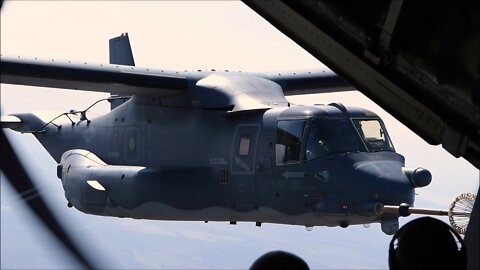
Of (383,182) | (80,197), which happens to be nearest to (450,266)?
(383,182)

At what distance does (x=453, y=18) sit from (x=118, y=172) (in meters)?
17.0

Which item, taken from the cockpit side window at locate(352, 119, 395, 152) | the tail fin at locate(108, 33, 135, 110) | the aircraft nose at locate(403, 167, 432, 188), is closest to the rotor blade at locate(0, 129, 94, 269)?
the aircraft nose at locate(403, 167, 432, 188)

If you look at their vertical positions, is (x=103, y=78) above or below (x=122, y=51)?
above

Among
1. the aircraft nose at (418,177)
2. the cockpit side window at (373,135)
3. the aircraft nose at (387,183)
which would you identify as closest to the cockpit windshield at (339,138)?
the cockpit side window at (373,135)

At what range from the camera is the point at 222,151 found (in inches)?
752

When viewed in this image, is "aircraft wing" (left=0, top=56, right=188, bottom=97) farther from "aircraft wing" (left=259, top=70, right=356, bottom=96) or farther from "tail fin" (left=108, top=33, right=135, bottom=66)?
"tail fin" (left=108, top=33, right=135, bottom=66)

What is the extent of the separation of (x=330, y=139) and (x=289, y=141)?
29.9 inches

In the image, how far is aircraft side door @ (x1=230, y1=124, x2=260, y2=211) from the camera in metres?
18.4

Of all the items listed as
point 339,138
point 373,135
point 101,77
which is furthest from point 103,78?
point 373,135

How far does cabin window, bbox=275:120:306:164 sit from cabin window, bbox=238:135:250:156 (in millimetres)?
787

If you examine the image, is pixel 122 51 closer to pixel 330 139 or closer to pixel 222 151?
pixel 222 151

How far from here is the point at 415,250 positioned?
4.30 m

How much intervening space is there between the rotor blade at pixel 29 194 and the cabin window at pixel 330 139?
13.4m

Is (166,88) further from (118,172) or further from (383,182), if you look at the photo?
(383,182)
